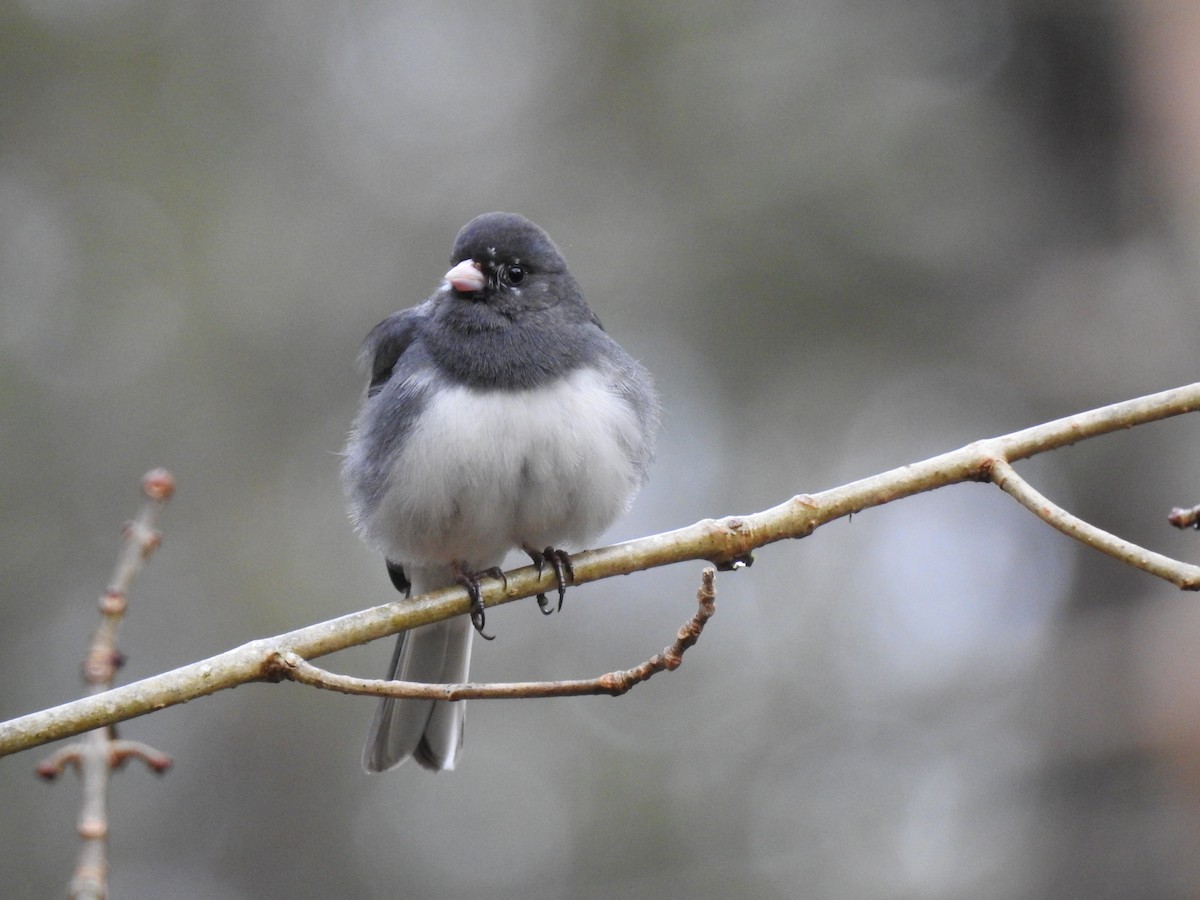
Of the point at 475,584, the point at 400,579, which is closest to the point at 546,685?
the point at 475,584

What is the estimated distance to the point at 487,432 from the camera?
9.80 feet

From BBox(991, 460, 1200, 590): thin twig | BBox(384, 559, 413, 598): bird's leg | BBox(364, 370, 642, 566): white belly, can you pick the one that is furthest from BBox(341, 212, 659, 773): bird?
BBox(991, 460, 1200, 590): thin twig

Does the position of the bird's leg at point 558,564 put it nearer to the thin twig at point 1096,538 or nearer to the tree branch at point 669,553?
the tree branch at point 669,553

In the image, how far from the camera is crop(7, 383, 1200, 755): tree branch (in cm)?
203

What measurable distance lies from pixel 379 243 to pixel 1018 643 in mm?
3874

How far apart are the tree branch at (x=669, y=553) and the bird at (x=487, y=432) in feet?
1.16

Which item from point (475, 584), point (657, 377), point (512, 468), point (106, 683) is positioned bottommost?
point (106, 683)

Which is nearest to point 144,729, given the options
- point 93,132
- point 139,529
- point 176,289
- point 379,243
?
point 176,289

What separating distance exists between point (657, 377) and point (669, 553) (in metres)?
3.92

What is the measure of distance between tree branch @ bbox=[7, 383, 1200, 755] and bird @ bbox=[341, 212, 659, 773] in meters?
0.35

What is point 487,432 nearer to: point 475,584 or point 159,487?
point 475,584

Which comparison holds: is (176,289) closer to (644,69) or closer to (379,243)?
(379,243)

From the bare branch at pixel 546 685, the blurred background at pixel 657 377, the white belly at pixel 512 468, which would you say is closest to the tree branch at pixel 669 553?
the bare branch at pixel 546 685

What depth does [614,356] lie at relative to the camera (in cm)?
332
